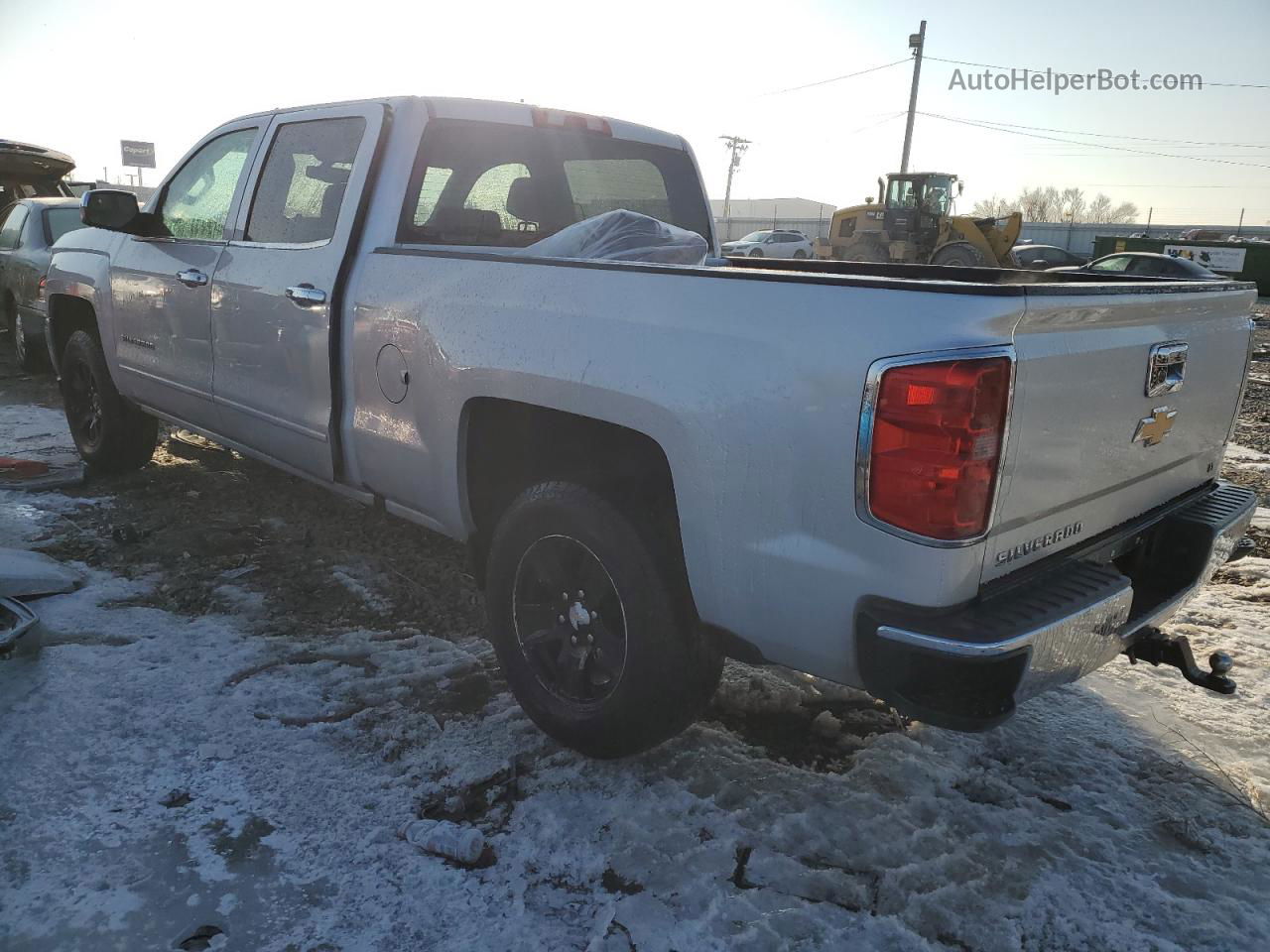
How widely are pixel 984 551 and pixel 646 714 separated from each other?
103 centimetres

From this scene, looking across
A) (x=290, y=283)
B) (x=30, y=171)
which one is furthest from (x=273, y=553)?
(x=30, y=171)

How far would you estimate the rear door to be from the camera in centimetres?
333

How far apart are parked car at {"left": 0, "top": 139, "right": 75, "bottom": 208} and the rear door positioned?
8.52 meters

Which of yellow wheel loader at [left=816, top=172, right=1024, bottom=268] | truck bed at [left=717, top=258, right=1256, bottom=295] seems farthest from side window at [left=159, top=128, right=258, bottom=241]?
yellow wheel loader at [left=816, top=172, right=1024, bottom=268]

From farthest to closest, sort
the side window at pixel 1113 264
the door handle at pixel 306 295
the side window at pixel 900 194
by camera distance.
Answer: the side window at pixel 900 194 < the side window at pixel 1113 264 < the door handle at pixel 306 295

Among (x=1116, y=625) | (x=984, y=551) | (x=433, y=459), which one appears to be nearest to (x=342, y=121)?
(x=433, y=459)

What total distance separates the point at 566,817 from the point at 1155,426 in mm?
1898

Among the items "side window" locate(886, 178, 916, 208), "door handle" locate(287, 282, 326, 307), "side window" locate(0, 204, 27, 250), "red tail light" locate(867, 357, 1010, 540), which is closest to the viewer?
"red tail light" locate(867, 357, 1010, 540)

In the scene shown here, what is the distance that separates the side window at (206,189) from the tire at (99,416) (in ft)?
3.65

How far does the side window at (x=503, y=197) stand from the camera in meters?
3.60

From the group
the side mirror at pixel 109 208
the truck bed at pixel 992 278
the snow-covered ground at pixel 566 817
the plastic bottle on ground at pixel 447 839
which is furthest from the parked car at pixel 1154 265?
the plastic bottle on ground at pixel 447 839

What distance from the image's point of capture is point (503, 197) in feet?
12.2

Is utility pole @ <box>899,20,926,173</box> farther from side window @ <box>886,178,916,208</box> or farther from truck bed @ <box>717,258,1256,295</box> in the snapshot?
truck bed @ <box>717,258,1256,295</box>

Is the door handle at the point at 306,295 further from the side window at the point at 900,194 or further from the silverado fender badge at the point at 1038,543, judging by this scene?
the side window at the point at 900,194
